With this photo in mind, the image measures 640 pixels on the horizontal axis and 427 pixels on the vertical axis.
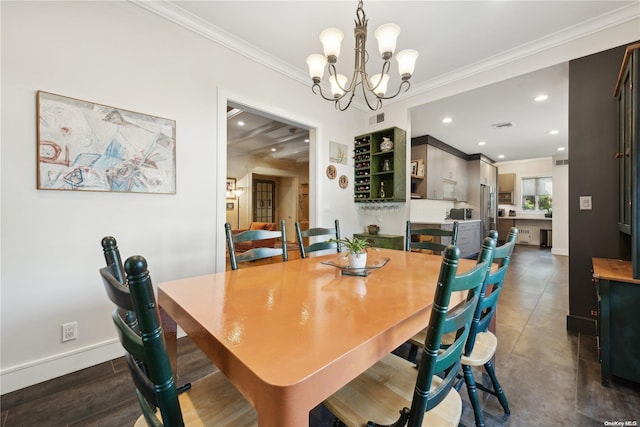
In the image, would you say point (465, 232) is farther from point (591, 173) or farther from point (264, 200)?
point (264, 200)

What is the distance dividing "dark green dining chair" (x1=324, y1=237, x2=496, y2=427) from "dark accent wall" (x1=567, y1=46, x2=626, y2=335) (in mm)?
2379

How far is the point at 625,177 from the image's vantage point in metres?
1.86

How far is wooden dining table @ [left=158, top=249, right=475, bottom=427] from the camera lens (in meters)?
0.56

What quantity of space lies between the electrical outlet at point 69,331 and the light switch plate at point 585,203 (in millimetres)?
4232

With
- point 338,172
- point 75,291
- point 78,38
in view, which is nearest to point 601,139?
point 338,172

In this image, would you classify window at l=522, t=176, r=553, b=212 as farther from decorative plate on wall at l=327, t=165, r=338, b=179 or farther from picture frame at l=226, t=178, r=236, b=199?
picture frame at l=226, t=178, r=236, b=199

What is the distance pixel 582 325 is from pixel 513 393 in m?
1.42

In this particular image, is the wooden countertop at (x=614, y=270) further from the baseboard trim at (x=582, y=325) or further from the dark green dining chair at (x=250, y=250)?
the dark green dining chair at (x=250, y=250)

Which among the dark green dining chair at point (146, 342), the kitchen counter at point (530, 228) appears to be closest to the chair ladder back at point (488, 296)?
the dark green dining chair at point (146, 342)

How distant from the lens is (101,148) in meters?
1.84

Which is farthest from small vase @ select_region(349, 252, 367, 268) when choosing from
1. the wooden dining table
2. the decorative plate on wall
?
the decorative plate on wall

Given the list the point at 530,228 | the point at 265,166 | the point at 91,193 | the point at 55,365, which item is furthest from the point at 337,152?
the point at 530,228

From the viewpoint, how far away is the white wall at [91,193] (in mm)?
1588

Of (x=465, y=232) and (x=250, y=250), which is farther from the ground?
(x=250, y=250)
